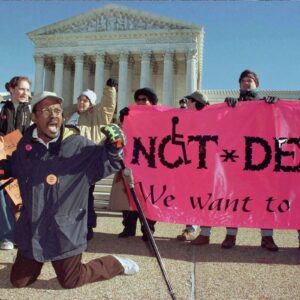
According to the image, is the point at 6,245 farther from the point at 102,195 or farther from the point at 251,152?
the point at 102,195

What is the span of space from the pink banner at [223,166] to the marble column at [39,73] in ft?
149

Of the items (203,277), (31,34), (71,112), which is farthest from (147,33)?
(203,277)

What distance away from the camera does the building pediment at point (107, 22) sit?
46.3 meters

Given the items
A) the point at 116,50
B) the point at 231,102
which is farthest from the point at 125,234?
the point at 116,50

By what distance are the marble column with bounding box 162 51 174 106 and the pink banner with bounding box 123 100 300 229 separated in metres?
40.1

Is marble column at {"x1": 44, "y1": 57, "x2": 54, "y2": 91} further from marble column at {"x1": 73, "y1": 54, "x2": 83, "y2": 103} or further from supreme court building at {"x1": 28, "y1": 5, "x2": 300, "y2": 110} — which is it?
marble column at {"x1": 73, "y1": 54, "x2": 83, "y2": 103}

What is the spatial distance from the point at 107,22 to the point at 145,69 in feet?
26.9

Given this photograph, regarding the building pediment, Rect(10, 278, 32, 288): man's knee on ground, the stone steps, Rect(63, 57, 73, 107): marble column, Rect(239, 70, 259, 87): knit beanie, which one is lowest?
the stone steps

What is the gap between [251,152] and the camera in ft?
15.4

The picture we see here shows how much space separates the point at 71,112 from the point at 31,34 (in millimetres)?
46278

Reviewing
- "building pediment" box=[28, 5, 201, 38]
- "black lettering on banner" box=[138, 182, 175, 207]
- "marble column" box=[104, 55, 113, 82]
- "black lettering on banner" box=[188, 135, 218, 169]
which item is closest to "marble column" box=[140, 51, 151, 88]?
"building pediment" box=[28, 5, 201, 38]

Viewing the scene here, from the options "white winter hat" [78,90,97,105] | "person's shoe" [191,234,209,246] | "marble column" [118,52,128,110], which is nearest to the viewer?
"person's shoe" [191,234,209,246]

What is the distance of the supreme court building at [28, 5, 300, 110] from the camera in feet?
148

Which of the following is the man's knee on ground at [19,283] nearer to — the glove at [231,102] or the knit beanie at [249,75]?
the glove at [231,102]
